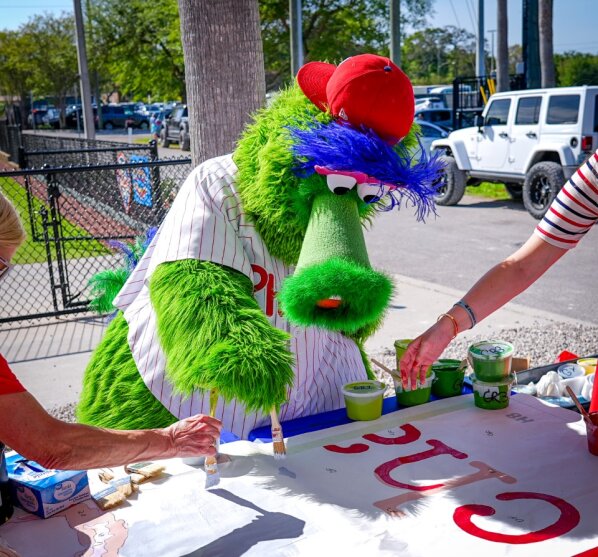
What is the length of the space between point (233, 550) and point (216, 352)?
520 mm

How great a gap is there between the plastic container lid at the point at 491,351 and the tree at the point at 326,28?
2211cm

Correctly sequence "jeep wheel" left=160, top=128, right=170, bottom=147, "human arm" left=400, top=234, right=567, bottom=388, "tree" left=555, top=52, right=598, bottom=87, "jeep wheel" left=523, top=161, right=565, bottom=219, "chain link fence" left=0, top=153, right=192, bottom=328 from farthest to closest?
1. "tree" left=555, top=52, right=598, bottom=87
2. "jeep wheel" left=160, top=128, right=170, bottom=147
3. "jeep wheel" left=523, top=161, right=565, bottom=219
4. "chain link fence" left=0, top=153, right=192, bottom=328
5. "human arm" left=400, top=234, right=567, bottom=388

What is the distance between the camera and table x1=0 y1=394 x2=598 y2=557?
1.71 meters

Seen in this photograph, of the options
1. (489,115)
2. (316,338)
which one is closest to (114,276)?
(316,338)

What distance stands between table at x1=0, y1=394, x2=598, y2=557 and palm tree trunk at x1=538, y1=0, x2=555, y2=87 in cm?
1716

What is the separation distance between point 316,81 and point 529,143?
33.6 ft

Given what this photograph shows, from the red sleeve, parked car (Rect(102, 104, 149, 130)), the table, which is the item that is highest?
parked car (Rect(102, 104, 149, 130))

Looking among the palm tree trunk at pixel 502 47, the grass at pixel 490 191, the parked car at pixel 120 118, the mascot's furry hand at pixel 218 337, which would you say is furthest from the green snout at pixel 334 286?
the parked car at pixel 120 118

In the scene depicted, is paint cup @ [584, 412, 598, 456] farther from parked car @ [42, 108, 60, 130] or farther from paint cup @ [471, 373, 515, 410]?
parked car @ [42, 108, 60, 130]

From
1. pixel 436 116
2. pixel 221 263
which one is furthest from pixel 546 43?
pixel 221 263

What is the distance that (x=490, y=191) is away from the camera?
1495 centimetres

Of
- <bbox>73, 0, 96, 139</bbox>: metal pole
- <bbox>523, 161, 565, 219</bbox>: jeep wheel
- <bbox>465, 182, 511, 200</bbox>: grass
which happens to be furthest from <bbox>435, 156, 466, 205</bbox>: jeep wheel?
<bbox>73, 0, 96, 139</bbox>: metal pole

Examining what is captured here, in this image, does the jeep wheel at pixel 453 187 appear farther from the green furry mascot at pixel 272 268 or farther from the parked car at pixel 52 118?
the parked car at pixel 52 118

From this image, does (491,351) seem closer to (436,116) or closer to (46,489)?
(46,489)
